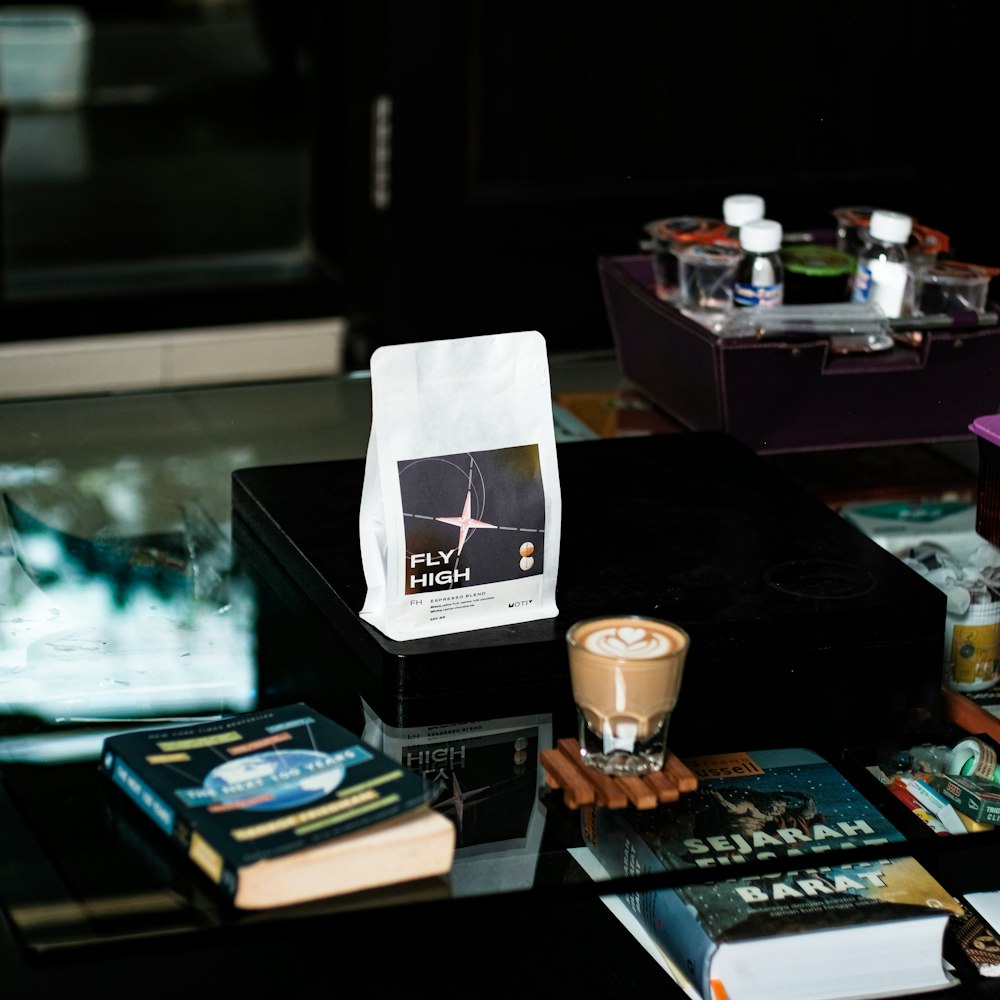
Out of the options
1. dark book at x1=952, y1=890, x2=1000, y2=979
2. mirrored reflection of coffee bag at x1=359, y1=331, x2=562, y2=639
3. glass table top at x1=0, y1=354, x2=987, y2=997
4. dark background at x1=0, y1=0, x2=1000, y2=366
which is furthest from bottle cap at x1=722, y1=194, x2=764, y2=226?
dark background at x1=0, y1=0, x2=1000, y2=366

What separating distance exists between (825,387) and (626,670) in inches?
24.9

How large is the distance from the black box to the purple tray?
0.54 feet

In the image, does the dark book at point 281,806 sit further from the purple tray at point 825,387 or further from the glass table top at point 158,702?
the purple tray at point 825,387

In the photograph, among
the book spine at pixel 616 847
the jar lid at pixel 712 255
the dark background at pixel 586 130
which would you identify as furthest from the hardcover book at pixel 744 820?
the dark background at pixel 586 130

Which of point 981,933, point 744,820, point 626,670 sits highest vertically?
point 626,670

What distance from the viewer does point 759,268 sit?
4.86 feet

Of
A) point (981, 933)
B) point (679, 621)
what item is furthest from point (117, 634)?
point (981, 933)

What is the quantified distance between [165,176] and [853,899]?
4.41 m

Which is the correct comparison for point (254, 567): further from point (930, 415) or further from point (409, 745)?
point (930, 415)

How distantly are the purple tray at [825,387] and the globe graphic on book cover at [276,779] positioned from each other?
642 millimetres

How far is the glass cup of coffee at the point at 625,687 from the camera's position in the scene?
907 millimetres

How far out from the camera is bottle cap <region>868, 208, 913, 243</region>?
1501 millimetres

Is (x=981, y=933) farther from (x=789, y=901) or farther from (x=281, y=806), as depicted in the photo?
(x=281, y=806)

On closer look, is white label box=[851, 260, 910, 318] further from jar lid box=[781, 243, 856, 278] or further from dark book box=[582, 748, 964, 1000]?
dark book box=[582, 748, 964, 1000]
